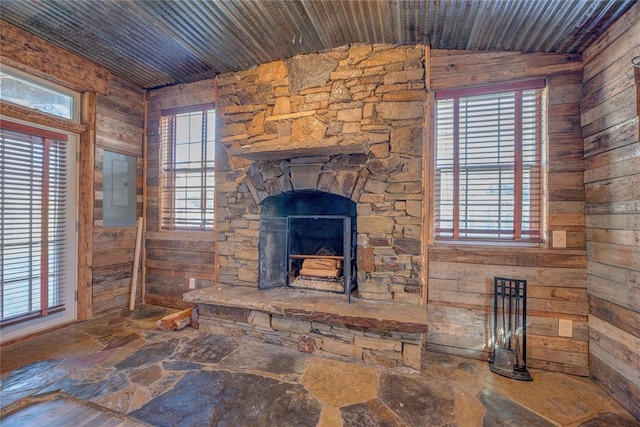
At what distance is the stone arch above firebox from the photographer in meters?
2.56

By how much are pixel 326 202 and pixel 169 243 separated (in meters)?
2.10

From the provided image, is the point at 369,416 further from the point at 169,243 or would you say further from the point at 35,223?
the point at 35,223

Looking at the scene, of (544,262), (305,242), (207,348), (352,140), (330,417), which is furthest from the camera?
(305,242)

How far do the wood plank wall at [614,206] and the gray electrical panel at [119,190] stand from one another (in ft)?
15.6

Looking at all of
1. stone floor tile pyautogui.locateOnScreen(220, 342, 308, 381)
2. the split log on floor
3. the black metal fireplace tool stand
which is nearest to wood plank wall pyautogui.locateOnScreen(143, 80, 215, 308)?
the split log on floor

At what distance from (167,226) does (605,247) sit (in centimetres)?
438

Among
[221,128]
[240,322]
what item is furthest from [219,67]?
[240,322]

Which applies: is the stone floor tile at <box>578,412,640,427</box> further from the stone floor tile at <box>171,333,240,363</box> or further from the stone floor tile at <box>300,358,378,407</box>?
the stone floor tile at <box>171,333,240,363</box>

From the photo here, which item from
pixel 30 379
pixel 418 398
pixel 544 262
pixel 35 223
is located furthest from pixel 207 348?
pixel 544 262

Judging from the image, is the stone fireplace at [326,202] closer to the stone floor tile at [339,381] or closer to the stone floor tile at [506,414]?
the stone floor tile at [339,381]

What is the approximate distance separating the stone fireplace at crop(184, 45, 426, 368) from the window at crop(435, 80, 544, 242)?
0.35 meters

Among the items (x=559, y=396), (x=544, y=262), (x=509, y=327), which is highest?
(x=544, y=262)

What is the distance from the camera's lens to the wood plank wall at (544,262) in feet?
7.37

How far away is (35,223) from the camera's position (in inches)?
107
